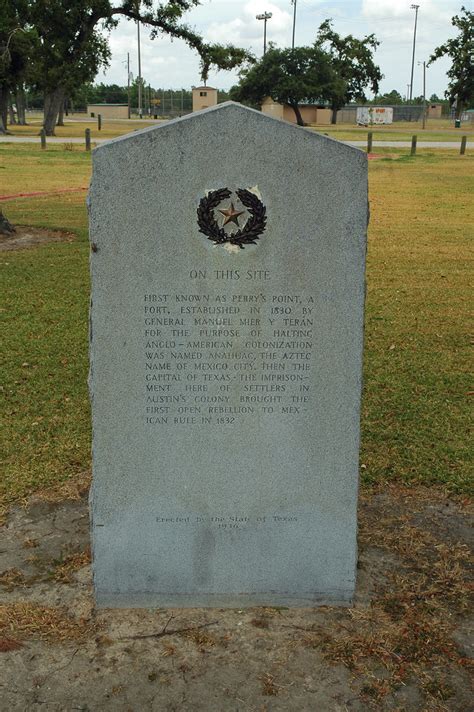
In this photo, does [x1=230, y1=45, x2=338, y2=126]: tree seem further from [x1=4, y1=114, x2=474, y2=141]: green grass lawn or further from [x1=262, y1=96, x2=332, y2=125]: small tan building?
[x1=4, y1=114, x2=474, y2=141]: green grass lawn

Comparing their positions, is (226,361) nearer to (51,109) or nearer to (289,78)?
(51,109)

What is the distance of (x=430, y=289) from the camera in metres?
10.1

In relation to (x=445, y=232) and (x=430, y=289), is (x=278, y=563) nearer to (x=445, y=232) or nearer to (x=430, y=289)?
(x=430, y=289)

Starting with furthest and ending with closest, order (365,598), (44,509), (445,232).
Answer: (445,232) < (44,509) < (365,598)

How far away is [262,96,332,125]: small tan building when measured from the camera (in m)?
67.9

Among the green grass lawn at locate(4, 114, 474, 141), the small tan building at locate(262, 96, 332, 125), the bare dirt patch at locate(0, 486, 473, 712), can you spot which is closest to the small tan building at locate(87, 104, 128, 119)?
the small tan building at locate(262, 96, 332, 125)

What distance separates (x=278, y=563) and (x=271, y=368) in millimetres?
924

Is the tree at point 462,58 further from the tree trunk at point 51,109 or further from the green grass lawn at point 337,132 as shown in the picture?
the tree trunk at point 51,109

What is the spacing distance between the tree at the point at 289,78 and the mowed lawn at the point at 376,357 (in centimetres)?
5465

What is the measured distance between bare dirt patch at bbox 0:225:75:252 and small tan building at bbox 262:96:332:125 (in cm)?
5566

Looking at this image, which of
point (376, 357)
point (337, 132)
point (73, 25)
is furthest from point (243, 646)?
point (337, 132)

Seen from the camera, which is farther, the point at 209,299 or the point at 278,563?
the point at 278,563

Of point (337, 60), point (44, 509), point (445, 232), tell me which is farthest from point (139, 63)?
point (44, 509)

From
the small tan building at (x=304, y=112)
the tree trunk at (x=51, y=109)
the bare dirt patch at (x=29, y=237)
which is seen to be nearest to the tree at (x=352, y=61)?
the small tan building at (x=304, y=112)
